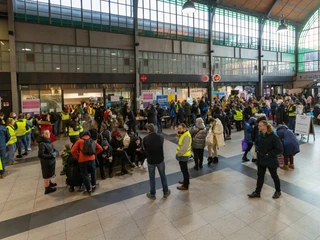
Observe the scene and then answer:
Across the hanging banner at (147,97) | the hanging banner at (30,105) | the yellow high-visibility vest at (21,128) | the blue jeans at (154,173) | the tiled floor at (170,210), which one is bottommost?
the tiled floor at (170,210)

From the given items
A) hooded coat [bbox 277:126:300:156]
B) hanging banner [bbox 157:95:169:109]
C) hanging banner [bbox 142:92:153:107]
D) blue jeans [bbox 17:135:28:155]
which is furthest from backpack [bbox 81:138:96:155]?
hanging banner [bbox 142:92:153:107]

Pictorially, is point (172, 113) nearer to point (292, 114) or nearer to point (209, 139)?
point (292, 114)

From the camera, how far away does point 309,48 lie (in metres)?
30.0

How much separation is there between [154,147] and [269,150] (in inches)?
90.3

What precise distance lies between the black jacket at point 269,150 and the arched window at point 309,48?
32.2 metres

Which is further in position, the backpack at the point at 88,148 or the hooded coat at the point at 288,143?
the hooded coat at the point at 288,143

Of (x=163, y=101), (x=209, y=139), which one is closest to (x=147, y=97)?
(x=163, y=101)

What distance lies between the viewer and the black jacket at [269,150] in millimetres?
4289

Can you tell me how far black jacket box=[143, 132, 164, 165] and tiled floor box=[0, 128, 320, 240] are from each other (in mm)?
895

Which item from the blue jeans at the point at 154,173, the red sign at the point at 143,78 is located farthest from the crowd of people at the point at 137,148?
the red sign at the point at 143,78

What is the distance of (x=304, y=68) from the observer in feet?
99.7

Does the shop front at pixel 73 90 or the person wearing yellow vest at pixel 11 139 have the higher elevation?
the shop front at pixel 73 90

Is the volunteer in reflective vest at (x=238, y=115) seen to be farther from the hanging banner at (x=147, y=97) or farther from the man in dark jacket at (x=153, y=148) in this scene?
the man in dark jacket at (x=153, y=148)

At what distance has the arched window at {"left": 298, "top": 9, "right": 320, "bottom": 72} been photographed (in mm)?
29375
